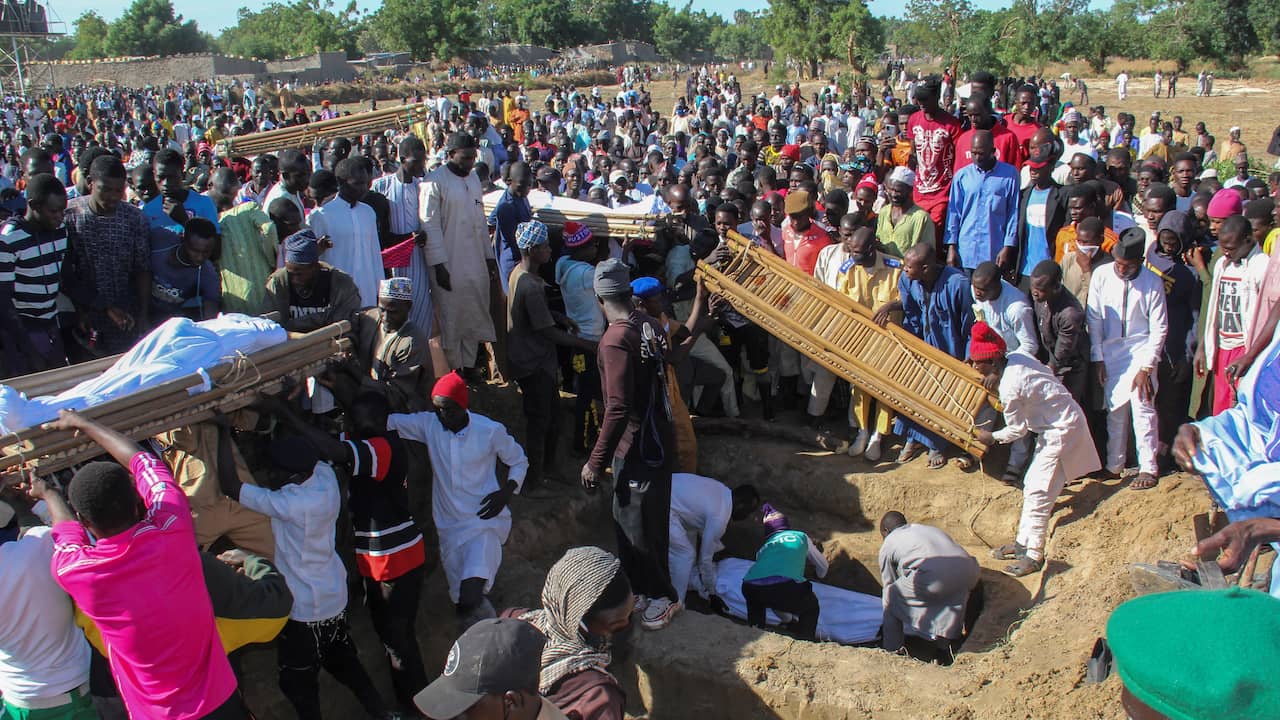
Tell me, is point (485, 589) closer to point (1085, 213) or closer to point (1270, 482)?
point (1270, 482)

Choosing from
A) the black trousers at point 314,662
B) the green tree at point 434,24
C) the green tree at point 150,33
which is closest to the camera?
the black trousers at point 314,662

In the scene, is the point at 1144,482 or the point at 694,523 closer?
the point at 1144,482

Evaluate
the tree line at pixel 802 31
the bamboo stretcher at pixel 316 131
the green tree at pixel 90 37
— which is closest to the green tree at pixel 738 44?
the tree line at pixel 802 31

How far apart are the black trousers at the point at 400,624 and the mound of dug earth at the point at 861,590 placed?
0.49 m

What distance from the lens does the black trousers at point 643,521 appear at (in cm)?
526

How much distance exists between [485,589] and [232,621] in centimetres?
146

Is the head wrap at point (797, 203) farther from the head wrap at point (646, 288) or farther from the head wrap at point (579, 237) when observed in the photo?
the head wrap at point (646, 288)

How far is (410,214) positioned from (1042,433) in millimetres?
4687

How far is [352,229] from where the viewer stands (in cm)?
615

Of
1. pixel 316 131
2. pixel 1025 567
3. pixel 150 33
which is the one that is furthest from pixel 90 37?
pixel 1025 567

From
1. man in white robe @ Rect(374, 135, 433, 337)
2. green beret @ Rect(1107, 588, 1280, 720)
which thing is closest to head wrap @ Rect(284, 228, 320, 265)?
man in white robe @ Rect(374, 135, 433, 337)

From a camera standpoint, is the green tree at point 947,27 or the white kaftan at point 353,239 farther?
the green tree at point 947,27

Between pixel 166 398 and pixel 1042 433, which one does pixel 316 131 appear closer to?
pixel 166 398

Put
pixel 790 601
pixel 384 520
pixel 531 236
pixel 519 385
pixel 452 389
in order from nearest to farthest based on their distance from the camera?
pixel 384 520, pixel 452 389, pixel 790 601, pixel 531 236, pixel 519 385
